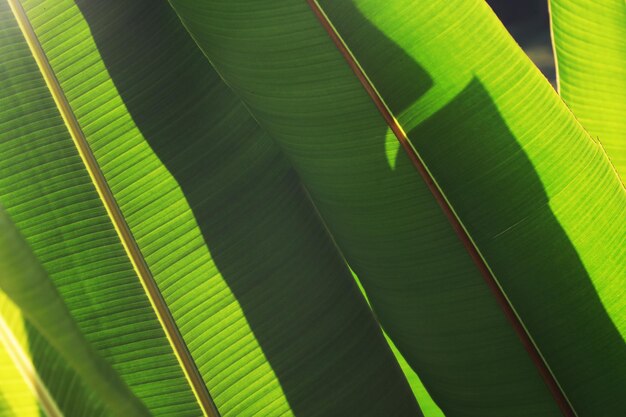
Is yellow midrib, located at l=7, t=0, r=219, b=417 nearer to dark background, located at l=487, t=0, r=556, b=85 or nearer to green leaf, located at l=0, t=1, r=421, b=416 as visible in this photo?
green leaf, located at l=0, t=1, r=421, b=416

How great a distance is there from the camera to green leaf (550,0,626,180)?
2.47 ft

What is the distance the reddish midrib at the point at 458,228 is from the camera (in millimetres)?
530

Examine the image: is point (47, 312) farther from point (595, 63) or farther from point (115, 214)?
point (595, 63)

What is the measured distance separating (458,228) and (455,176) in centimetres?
5

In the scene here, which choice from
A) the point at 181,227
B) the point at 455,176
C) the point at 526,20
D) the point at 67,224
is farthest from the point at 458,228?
the point at 526,20

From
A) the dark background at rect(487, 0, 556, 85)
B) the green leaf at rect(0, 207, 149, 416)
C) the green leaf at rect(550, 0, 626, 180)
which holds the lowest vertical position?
the dark background at rect(487, 0, 556, 85)

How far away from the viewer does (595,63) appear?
781mm

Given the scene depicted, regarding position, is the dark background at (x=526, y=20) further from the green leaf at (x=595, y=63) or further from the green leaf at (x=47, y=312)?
the green leaf at (x=47, y=312)

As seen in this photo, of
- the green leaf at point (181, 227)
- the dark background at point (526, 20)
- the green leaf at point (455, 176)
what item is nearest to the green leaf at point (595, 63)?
the green leaf at point (455, 176)

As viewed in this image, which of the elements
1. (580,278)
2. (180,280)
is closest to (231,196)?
(180,280)

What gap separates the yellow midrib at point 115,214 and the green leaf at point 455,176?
16cm

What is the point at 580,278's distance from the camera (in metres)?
0.58

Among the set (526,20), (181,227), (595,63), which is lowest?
(526,20)

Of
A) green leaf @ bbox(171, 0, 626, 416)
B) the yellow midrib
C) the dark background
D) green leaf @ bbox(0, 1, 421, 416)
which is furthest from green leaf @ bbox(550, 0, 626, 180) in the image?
the dark background
